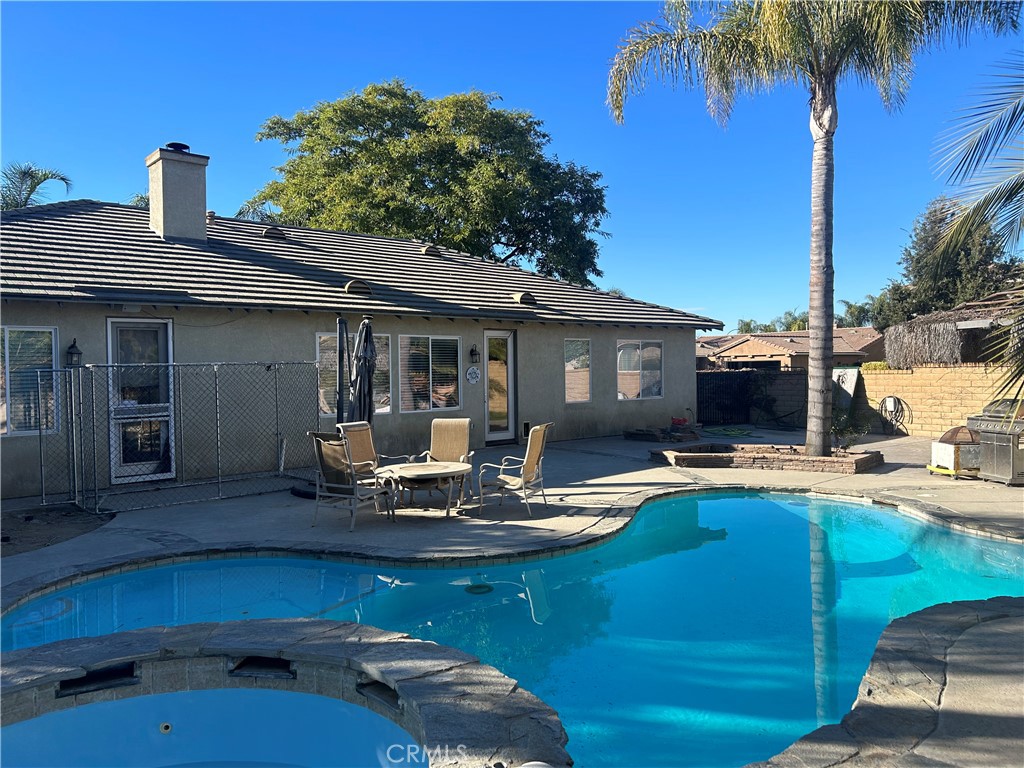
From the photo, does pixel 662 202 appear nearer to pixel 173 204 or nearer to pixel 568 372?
pixel 568 372

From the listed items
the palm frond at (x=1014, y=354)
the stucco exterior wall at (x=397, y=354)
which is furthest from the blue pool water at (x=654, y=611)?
the stucco exterior wall at (x=397, y=354)

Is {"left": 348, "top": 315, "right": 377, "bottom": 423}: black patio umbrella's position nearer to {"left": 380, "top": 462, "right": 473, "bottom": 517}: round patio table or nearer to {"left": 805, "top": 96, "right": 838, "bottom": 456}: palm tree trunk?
Answer: {"left": 380, "top": 462, "right": 473, "bottom": 517}: round patio table

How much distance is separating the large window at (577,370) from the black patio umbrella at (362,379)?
25.2 feet

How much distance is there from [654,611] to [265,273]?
1020cm

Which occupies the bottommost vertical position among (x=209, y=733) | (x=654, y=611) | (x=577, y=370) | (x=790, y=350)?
(x=209, y=733)

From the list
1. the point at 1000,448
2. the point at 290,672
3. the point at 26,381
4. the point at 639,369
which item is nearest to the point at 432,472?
the point at 290,672

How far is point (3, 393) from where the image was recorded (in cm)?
992

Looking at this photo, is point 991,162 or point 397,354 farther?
point 397,354

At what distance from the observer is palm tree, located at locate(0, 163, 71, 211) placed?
931 inches

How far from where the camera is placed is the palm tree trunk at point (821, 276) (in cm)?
1288

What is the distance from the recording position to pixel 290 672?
15.1 feet

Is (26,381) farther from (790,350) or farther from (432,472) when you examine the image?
(790,350)

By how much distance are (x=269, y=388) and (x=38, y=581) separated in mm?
6431

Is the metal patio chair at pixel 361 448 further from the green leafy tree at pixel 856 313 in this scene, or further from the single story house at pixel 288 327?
the green leafy tree at pixel 856 313
